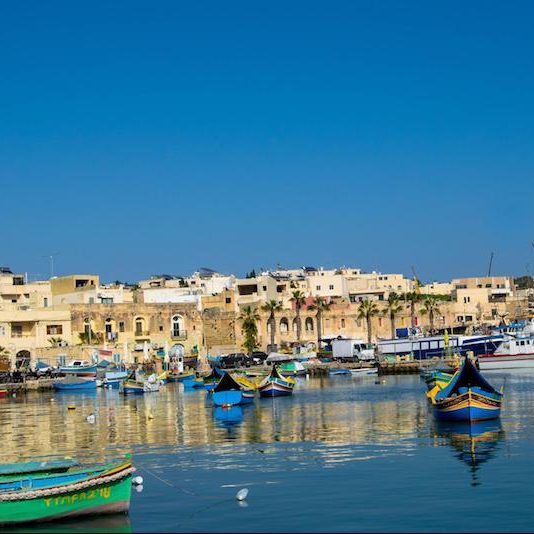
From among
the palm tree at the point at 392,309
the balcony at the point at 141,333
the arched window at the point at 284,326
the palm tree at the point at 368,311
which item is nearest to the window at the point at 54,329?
the balcony at the point at 141,333

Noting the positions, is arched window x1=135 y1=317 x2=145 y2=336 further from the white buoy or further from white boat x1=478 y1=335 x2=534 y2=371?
the white buoy

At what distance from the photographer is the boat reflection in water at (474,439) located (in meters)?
31.0

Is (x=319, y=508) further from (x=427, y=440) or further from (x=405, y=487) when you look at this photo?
(x=427, y=440)

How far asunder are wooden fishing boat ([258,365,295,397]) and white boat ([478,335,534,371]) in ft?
83.2

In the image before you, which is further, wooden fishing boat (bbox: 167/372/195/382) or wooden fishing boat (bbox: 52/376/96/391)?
wooden fishing boat (bbox: 167/372/195/382)

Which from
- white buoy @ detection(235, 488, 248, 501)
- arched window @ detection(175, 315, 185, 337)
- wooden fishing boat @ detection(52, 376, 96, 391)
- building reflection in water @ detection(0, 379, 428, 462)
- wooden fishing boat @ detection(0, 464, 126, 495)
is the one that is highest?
arched window @ detection(175, 315, 185, 337)

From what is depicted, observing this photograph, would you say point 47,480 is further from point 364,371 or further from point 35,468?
point 364,371

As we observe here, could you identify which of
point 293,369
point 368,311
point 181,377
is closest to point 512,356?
Result: point 293,369

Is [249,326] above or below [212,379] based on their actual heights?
above

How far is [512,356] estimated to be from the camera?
84.0m

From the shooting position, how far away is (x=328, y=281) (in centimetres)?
11762

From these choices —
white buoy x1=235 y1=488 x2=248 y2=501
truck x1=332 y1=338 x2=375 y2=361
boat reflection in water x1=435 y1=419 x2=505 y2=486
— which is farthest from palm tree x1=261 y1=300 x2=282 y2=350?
white buoy x1=235 y1=488 x2=248 y2=501

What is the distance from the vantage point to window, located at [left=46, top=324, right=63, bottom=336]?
92375 mm

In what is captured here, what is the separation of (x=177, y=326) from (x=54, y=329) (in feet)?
41.1
